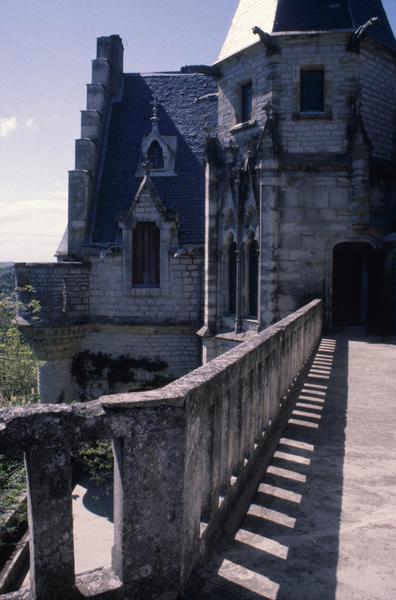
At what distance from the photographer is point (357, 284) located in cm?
1362

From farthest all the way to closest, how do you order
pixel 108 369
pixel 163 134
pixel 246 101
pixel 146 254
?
pixel 163 134
pixel 108 369
pixel 146 254
pixel 246 101

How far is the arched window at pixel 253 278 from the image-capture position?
13.6 meters

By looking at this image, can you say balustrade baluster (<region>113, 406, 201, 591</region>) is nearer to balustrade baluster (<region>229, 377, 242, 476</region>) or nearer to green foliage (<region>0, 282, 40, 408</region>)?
balustrade baluster (<region>229, 377, 242, 476</region>)

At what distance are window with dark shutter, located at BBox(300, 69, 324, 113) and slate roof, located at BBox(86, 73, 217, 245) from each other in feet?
13.7

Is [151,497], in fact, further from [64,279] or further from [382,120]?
[64,279]

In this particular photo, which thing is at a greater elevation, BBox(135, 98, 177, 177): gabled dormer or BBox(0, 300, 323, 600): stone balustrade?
BBox(135, 98, 177, 177): gabled dormer

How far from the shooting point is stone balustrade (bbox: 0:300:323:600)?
1.95 meters

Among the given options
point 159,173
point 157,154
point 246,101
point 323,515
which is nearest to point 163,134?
point 157,154

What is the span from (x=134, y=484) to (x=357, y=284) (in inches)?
488

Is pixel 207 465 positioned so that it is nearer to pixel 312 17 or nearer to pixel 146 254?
pixel 312 17

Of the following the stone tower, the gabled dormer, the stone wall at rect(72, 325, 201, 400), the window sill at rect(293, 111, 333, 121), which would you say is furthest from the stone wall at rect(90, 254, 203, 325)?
the window sill at rect(293, 111, 333, 121)

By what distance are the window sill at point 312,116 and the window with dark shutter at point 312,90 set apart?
0.75ft

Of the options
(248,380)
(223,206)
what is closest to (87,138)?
(223,206)

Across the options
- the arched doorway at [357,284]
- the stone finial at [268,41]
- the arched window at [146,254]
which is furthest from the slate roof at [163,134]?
the arched doorway at [357,284]
